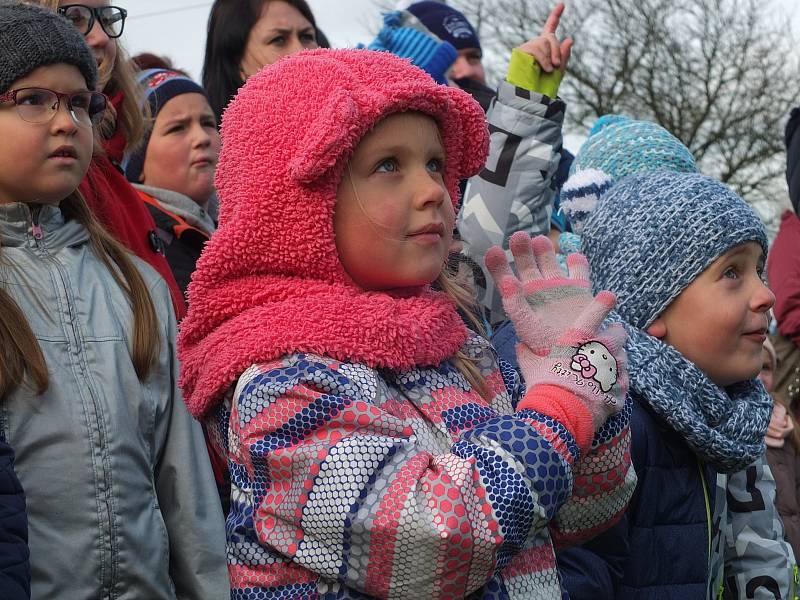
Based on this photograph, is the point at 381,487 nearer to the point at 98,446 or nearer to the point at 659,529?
the point at 98,446

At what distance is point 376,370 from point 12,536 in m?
0.71

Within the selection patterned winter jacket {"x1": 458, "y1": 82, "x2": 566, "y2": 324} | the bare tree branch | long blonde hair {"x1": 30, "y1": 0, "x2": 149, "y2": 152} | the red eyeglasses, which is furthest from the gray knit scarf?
the bare tree branch

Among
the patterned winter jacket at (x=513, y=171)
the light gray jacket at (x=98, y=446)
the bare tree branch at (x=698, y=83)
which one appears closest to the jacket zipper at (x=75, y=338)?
the light gray jacket at (x=98, y=446)

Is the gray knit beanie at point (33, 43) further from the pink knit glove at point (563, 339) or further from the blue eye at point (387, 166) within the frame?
the pink knit glove at point (563, 339)

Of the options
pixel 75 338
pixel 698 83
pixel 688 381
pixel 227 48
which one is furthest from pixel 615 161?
pixel 698 83

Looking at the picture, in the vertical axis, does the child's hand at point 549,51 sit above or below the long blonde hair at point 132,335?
above

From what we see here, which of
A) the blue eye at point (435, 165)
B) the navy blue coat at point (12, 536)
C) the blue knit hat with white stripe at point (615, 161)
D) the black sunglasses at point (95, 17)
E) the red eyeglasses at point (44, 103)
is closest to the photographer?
the navy blue coat at point (12, 536)

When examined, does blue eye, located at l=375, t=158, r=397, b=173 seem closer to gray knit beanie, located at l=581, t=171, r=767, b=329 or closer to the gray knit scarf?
the gray knit scarf

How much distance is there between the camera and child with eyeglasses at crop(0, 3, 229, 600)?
2213 millimetres

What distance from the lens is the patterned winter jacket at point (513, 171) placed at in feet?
10.7

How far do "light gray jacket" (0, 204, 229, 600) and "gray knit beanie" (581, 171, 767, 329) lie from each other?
4.01 ft

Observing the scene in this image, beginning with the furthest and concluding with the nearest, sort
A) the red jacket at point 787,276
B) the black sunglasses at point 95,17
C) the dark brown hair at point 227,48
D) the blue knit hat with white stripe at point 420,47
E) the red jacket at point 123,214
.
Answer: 1. the red jacket at point 787,276
2. the dark brown hair at point 227,48
3. the blue knit hat with white stripe at point 420,47
4. the black sunglasses at point 95,17
5. the red jacket at point 123,214

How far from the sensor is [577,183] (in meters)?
3.55

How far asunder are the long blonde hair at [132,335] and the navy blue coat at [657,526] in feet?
2.86
